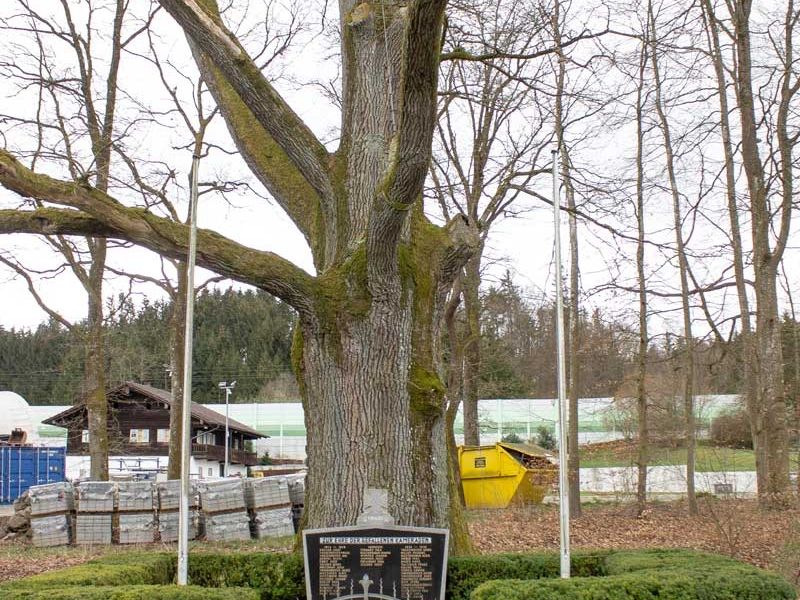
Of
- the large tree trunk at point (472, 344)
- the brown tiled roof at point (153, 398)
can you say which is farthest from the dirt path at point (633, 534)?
the brown tiled roof at point (153, 398)

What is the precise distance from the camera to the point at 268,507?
1775 centimetres

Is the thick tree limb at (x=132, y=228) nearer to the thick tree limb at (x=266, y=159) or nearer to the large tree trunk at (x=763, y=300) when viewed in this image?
the thick tree limb at (x=266, y=159)

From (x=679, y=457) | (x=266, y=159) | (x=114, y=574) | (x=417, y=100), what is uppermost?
(x=266, y=159)

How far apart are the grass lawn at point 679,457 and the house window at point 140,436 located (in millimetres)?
20742

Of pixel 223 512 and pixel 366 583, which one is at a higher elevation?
pixel 366 583

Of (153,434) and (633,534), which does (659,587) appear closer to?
(633,534)

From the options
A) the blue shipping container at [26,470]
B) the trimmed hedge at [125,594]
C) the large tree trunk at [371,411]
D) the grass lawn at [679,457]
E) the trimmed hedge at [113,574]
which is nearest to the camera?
the trimmed hedge at [125,594]

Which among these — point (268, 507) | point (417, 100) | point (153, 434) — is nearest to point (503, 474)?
point (268, 507)

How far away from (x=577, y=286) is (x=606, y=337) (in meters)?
2.72

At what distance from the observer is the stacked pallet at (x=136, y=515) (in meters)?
16.9

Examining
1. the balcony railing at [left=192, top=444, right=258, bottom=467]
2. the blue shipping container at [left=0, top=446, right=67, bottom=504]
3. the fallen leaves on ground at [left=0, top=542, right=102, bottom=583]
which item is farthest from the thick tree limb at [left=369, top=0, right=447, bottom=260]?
the balcony railing at [left=192, top=444, right=258, bottom=467]

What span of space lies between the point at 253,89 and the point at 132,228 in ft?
5.97

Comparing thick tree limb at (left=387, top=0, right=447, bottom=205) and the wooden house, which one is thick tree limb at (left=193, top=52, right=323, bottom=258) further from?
the wooden house

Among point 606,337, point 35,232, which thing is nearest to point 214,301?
point 606,337
